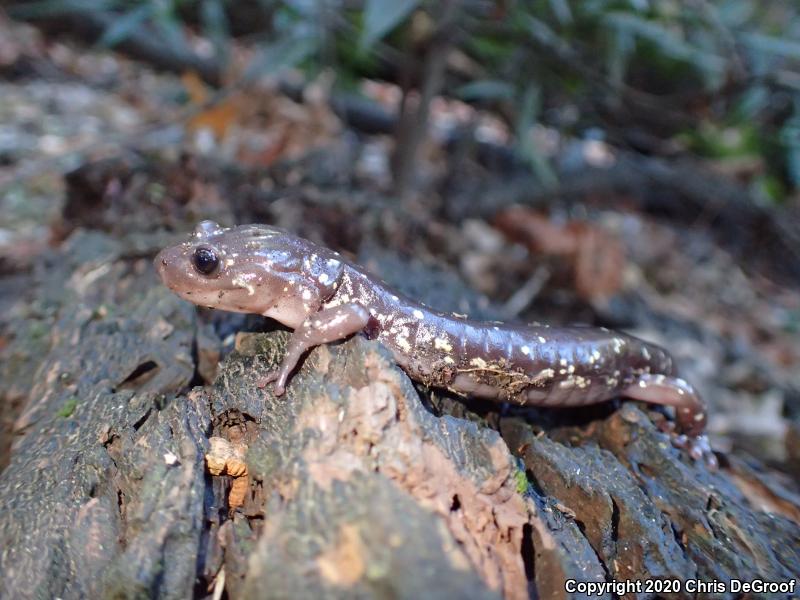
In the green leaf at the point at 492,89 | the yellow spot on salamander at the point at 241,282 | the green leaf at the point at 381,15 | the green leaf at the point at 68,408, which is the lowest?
the green leaf at the point at 68,408

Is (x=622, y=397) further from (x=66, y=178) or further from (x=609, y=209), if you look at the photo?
(x=609, y=209)

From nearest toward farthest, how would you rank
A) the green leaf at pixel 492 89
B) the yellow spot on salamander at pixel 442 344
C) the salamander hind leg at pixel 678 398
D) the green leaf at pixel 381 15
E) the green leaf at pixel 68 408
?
1. the green leaf at pixel 68 408
2. the yellow spot on salamander at pixel 442 344
3. the salamander hind leg at pixel 678 398
4. the green leaf at pixel 381 15
5. the green leaf at pixel 492 89

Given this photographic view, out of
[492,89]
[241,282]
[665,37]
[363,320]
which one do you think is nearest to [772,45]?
[665,37]

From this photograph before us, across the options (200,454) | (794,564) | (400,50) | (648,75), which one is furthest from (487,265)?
(200,454)

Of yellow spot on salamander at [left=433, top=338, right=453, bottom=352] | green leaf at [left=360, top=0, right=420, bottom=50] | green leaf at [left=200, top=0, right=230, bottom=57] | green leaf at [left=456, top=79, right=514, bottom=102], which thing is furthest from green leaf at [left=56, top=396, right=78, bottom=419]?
green leaf at [left=456, top=79, right=514, bottom=102]

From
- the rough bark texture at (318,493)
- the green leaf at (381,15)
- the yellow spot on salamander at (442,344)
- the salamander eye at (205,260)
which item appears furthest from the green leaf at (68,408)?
the green leaf at (381,15)

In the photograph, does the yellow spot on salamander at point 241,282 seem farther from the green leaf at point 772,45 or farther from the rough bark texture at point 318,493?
the green leaf at point 772,45
